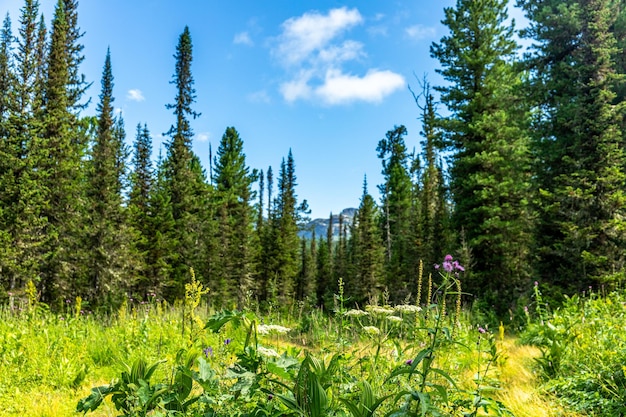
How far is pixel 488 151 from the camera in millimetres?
13875

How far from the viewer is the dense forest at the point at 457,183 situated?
1039cm

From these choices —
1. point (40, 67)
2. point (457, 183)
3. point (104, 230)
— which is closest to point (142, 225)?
point (104, 230)

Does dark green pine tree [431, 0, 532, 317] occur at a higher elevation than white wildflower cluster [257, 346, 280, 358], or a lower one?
higher

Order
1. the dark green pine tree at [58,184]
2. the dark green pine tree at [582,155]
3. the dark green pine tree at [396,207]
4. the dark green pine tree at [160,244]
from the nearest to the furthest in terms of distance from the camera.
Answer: the dark green pine tree at [582,155] < the dark green pine tree at [58,184] < the dark green pine tree at [160,244] < the dark green pine tree at [396,207]

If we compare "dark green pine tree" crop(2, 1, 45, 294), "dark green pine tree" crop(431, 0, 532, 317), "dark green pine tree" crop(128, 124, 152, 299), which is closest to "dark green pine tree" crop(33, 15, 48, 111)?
"dark green pine tree" crop(2, 1, 45, 294)

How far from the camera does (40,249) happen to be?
15531 millimetres

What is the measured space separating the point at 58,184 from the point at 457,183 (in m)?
17.8

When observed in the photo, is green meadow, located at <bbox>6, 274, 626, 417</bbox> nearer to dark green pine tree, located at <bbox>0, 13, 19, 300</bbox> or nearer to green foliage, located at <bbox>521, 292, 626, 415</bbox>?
green foliage, located at <bbox>521, 292, 626, 415</bbox>

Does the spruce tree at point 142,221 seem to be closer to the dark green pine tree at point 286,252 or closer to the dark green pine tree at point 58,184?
the dark green pine tree at point 58,184

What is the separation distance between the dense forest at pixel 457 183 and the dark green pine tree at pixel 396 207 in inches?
76.3

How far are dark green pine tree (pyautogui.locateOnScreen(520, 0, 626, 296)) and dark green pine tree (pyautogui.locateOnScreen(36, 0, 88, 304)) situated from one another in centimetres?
1881

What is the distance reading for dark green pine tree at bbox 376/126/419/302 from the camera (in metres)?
26.9

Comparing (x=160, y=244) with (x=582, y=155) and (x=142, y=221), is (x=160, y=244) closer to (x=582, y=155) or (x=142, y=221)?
(x=142, y=221)

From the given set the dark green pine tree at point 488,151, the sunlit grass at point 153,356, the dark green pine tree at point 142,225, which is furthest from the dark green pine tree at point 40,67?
the dark green pine tree at point 488,151
